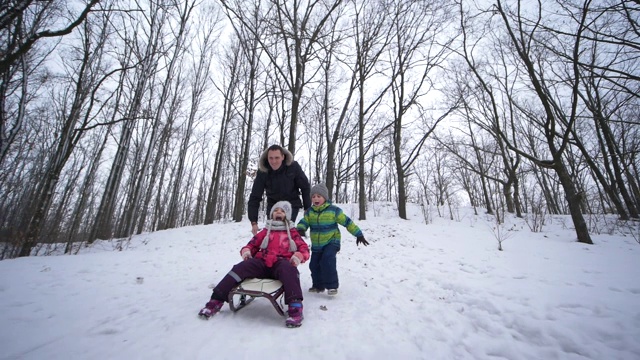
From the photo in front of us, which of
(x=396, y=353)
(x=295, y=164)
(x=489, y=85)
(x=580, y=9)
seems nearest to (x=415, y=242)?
(x=295, y=164)

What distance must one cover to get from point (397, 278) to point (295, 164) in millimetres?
2596

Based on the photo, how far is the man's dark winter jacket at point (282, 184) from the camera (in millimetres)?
3539

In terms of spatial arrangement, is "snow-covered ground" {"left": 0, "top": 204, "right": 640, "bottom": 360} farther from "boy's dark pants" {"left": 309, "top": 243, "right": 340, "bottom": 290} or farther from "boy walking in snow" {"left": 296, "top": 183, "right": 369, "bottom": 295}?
"boy walking in snow" {"left": 296, "top": 183, "right": 369, "bottom": 295}

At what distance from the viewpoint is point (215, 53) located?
1488cm

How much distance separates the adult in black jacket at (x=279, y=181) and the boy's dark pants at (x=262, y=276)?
3.00 feet

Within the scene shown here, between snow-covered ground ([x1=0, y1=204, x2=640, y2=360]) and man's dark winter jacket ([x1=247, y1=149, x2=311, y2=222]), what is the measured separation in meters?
1.39

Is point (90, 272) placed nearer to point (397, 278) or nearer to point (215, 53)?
point (397, 278)

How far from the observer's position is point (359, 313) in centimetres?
267

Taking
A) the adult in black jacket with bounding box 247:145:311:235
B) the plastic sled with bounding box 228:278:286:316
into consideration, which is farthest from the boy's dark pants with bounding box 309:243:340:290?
the plastic sled with bounding box 228:278:286:316

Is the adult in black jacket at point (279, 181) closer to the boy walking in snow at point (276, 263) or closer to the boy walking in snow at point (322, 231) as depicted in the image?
the boy walking in snow at point (322, 231)

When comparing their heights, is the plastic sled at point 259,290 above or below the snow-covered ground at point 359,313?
above

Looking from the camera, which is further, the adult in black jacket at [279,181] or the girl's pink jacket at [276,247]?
the adult in black jacket at [279,181]

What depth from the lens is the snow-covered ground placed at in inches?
72.7

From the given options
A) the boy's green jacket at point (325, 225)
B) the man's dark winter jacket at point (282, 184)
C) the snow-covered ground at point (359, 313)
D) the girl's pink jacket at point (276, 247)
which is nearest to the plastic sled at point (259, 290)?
the snow-covered ground at point (359, 313)
